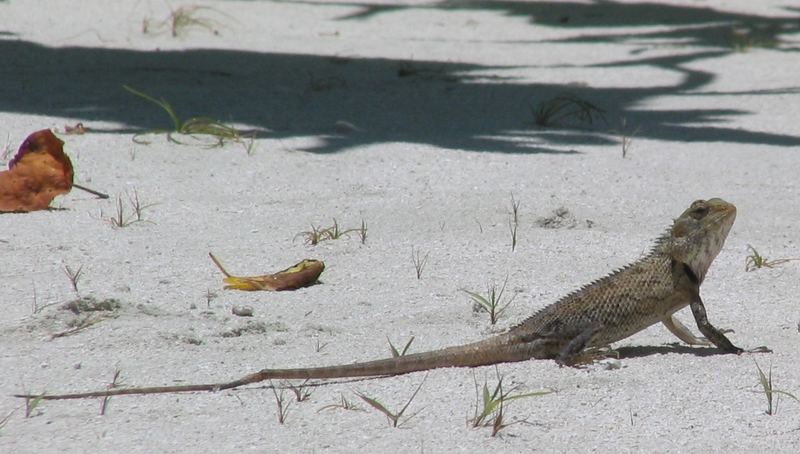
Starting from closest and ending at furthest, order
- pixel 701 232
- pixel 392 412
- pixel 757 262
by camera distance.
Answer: pixel 392 412 → pixel 701 232 → pixel 757 262

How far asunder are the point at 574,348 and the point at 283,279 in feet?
3.64

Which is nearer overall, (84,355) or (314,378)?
(314,378)

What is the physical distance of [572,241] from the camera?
4.88m

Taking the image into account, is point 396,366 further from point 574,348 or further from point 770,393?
point 770,393

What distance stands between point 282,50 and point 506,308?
6.64 meters

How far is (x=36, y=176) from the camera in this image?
486 cm

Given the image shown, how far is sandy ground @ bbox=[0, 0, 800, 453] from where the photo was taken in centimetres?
303

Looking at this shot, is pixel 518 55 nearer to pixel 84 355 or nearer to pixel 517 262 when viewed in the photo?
pixel 517 262

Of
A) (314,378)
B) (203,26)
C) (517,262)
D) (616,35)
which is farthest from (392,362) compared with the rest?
(616,35)

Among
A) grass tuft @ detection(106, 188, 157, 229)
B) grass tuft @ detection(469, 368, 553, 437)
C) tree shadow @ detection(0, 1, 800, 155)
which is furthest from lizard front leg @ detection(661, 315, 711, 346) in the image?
tree shadow @ detection(0, 1, 800, 155)

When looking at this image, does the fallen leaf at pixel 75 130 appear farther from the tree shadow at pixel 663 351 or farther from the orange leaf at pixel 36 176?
the tree shadow at pixel 663 351

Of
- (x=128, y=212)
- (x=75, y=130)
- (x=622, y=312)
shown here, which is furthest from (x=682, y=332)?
(x=75, y=130)

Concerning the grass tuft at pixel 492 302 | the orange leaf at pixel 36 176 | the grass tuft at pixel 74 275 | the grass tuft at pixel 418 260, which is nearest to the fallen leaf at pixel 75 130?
the orange leaf at pixel 36 176

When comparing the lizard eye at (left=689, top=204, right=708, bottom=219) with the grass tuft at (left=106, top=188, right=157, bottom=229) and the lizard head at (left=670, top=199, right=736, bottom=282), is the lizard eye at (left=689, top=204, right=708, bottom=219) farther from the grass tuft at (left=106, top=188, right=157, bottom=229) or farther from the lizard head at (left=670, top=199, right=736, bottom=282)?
the grass tuft at (left=106, top=188, right=157, bottom=229)
